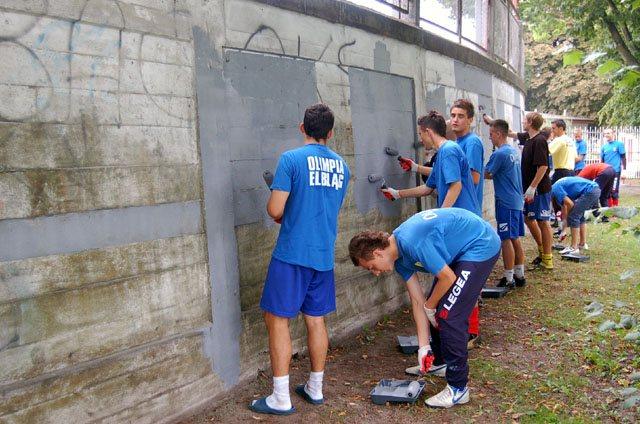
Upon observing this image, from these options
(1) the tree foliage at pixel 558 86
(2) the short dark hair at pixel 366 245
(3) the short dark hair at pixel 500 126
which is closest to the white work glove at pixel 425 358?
(2) the short dark hair at pixel 366 245

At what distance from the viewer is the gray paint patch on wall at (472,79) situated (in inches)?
310

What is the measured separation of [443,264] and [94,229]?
2005 millimetres

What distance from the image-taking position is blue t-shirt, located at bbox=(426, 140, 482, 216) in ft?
16.6

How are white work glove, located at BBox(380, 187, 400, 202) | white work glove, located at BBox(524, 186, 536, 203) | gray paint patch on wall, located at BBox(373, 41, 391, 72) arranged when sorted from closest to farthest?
white work glove, located at BBox(380, 187, 400, 202)
gray paint patch on wall, located at BBox(373, 41, 391, 72)
white work glove, located at BBox(524, 186, 536, 203)

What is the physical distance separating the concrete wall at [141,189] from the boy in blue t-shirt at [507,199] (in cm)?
266

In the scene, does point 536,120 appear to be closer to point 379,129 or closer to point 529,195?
point 529,195

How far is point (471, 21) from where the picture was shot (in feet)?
29.5

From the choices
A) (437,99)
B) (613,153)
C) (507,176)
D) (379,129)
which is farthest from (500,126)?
(613,153)

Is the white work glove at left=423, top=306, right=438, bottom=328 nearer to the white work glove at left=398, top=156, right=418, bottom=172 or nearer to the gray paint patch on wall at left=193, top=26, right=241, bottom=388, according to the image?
the gray paint patch on wall at left=193, top=26, right=241, bottom=388

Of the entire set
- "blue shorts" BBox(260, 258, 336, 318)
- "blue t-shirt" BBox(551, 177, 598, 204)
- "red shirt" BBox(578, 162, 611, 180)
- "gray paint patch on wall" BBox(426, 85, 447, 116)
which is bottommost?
"blue shorts" BBox(260, 258, 336, 318)

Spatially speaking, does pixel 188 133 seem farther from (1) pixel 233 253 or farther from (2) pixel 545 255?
(2) pixel 545 255

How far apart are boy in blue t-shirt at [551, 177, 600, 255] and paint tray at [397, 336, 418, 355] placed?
4723mm

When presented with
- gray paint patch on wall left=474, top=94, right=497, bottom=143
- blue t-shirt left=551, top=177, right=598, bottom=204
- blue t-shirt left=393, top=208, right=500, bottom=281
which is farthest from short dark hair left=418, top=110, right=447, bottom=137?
blue t-shirt left=551, top=177, right=598, bottom=204

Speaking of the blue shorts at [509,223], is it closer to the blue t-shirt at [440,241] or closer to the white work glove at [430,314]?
the blue t-shirt at [440,241]
